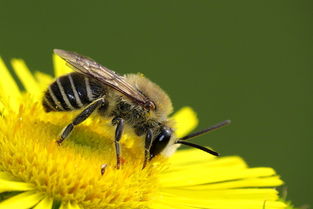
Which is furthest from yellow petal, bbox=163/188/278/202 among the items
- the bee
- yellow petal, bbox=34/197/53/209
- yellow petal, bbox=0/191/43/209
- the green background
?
the green background

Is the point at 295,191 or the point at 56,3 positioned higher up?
the point at 56,3

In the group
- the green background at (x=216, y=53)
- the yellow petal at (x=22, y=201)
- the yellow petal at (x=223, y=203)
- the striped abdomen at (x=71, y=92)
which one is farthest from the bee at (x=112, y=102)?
the green background at (x=216, y=53)

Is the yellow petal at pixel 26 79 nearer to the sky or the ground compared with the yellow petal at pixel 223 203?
nearer to the sky

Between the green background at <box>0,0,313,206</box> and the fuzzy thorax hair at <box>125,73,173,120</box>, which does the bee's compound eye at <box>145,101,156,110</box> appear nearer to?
the fuzzy thorax hair at <box>125,73,173,120</box>

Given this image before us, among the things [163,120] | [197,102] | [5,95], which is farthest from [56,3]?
[163,120]

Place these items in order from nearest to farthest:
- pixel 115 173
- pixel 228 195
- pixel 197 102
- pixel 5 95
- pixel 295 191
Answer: pixel 115 173 < pixel 228 195 < pixel 5 95 < pixel 295 191 < pixel 197 102

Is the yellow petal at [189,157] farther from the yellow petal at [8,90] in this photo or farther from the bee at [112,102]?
the yellow petal at [8,90]

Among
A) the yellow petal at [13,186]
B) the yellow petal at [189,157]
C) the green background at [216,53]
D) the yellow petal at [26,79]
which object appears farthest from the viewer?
the green background at [216,53]

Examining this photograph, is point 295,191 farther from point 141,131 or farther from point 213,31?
point 141,131
